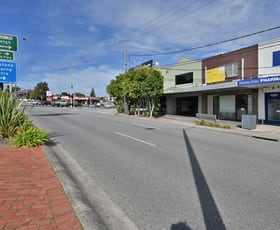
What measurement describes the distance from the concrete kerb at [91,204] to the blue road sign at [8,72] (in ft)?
27.3

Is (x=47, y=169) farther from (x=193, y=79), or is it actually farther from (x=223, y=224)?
(x=193, y=79)

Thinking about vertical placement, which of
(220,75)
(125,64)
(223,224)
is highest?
(125,64)

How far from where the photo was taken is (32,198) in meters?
4.34

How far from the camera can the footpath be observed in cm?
353

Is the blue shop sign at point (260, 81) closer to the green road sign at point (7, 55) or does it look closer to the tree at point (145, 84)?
the tree at point (145, 84)

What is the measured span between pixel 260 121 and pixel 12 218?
21.7 m

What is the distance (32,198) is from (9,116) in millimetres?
6840

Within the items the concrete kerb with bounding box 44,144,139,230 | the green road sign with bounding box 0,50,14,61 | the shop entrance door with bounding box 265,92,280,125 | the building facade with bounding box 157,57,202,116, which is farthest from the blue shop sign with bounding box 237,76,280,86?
the green road sign with bounding box 0,50,14,61

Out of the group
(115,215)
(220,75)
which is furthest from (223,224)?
(220,75)

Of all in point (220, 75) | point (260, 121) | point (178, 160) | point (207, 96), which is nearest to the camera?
point (178, 160)

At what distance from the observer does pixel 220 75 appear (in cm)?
2523

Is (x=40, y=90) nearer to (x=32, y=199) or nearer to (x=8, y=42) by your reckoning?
(x=8, y=42)

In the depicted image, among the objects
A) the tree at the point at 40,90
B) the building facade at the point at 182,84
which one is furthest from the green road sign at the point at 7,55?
the tree at the point at 40,90

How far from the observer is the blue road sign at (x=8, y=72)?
12.5m
